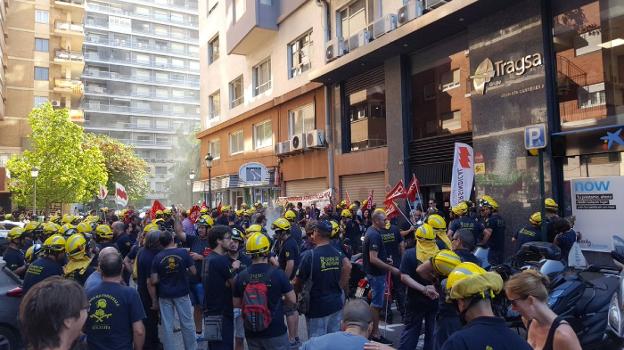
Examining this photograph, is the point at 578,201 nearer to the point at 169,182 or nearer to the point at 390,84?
the point at 390,84

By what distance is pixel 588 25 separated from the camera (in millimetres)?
12383

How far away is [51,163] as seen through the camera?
1303 inches

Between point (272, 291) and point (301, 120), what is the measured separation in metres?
20.2

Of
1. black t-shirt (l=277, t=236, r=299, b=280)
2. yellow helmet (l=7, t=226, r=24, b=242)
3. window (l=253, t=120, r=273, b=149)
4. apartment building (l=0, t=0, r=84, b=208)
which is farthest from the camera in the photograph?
apartment building (l=0, t=0, r=84, b=208)

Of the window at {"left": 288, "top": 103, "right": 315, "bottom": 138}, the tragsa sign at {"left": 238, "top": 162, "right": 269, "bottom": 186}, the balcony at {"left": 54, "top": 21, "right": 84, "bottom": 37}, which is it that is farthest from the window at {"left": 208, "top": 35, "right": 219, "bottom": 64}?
the balcony at {"left": 54, "top": 21, "right": 84, "bottom": 37}

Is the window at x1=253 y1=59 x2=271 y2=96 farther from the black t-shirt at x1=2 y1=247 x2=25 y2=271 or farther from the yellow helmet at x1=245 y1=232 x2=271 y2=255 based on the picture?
the yellow helmet at x1=245 y1=232 x2=271 y2=255

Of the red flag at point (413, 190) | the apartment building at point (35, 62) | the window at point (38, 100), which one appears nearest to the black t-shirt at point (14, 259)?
the red flag at point (413, 190)

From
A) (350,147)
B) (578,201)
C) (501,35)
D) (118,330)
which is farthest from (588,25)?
(118,330)

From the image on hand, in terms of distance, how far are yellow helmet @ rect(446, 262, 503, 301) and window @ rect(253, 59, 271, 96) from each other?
25814mm

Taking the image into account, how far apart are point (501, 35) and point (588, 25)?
86.2 inches

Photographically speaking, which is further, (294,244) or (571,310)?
(294,244)

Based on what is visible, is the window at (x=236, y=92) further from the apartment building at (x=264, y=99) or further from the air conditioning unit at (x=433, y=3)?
the air conditioning unit at (x=433, y=3)

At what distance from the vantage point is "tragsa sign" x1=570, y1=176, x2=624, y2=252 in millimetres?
11461

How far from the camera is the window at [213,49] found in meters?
35.6
